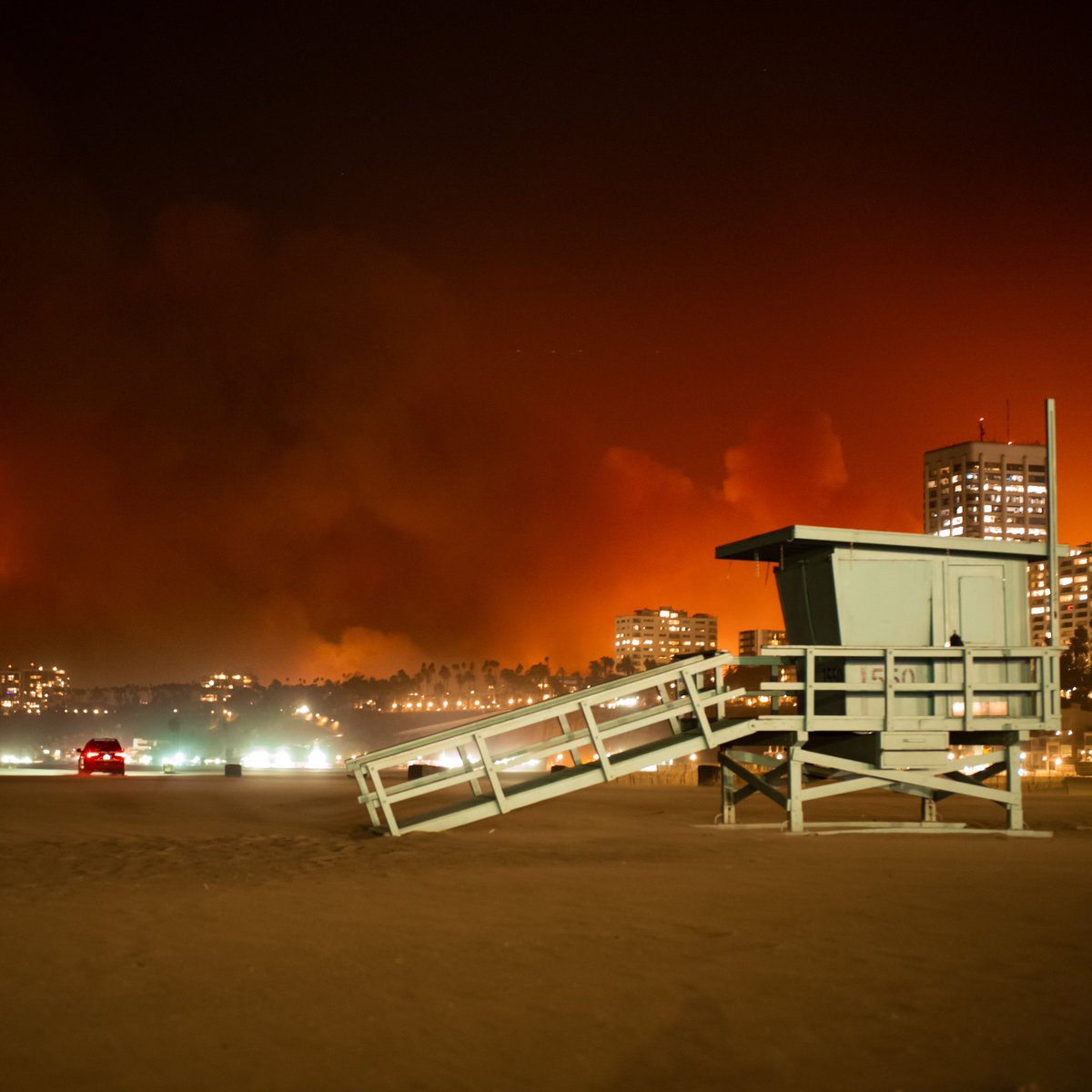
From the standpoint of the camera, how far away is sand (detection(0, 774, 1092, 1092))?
19.6 ft

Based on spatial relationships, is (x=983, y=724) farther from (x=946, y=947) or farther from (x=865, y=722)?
(x=946, y=947)

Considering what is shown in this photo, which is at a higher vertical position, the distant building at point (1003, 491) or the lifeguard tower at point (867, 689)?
the distant building at point (1003, 491)

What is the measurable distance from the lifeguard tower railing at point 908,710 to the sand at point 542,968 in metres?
2.54

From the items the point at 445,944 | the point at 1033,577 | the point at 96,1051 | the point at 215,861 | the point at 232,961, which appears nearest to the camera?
the point at 96,1051

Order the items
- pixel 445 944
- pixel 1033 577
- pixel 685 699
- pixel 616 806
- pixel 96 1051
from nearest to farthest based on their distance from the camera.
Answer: pixel 96 1051 < pixel 445 944 < pixel 685 699 < pixel 616 806 < pixel 1033 577

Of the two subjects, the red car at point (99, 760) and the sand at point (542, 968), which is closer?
the sand at point (542, 968)

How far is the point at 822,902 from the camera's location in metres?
10.4

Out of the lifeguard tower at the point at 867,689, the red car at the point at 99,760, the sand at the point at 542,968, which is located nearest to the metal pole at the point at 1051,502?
the lifeguard tower at the point at 867,689

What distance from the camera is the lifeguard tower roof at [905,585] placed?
17.4m

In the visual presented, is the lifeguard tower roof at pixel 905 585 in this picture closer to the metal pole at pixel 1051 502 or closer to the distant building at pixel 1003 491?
the metal pole at pixel 1051 502

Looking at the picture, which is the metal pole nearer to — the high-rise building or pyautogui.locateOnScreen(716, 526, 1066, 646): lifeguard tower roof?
pyautogui.locateOnScreen(716, 526, 1066, 646): lifeguard tower roof

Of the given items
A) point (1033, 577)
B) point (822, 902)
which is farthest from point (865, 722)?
point (1033, 577)

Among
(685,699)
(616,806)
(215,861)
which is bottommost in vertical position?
(616,806)

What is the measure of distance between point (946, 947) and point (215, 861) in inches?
324
